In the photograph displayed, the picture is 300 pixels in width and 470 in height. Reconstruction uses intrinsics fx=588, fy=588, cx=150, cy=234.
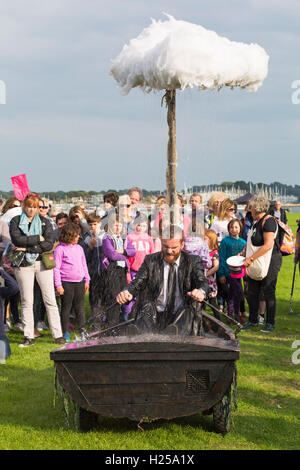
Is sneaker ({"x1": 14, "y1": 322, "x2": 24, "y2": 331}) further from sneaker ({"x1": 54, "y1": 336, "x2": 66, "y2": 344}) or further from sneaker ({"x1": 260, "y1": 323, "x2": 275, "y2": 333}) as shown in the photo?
sneaker ({"x1": 260, "y1": 323, "x2": 275, "y2": 333})

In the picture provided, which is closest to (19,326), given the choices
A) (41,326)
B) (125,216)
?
(41,326)

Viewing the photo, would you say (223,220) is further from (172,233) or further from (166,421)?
(166,421)

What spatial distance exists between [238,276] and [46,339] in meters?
3.58

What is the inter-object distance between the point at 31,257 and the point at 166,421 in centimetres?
406

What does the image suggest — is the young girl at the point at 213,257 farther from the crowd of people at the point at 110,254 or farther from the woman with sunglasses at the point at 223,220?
the woman with sunglasses at the point at 223,220

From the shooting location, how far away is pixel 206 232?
1074cm

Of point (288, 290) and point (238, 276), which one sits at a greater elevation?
point (238, 276)

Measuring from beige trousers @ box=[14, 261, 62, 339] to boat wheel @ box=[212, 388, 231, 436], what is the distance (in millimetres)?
4463

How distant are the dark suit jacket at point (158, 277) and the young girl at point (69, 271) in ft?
10.7

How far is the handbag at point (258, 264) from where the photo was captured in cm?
981

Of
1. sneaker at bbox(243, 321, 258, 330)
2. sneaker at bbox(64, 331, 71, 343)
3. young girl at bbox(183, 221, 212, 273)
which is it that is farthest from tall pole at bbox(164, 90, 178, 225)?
sneaker at bbox(64, 331, 71, 343)

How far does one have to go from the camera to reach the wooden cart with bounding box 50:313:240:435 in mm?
4930
